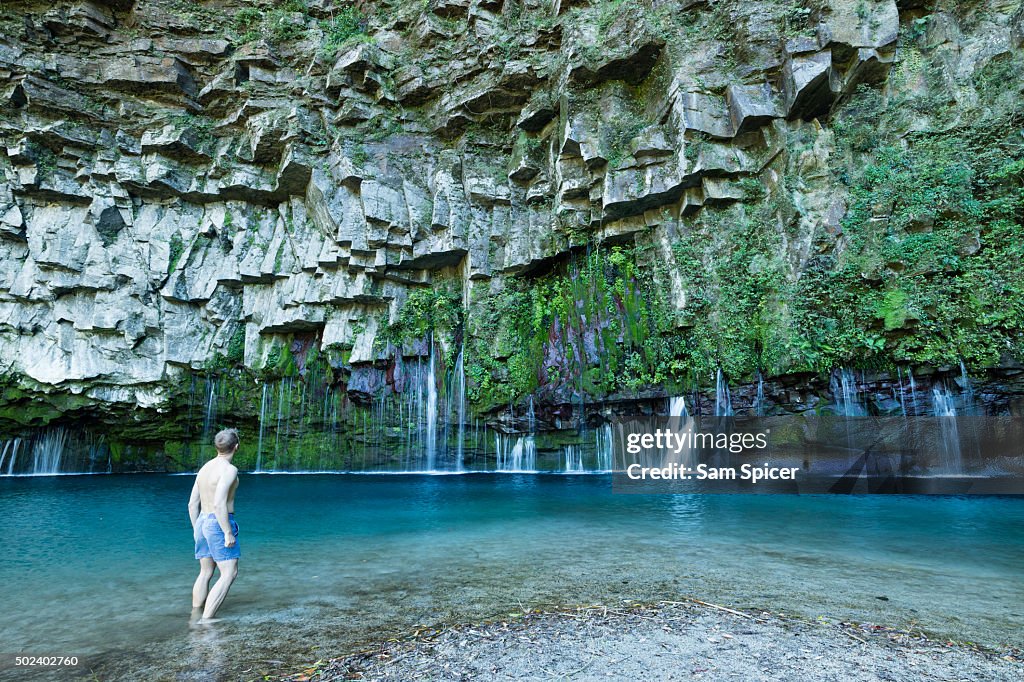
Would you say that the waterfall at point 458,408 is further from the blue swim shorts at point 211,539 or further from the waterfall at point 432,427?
the blue swim shorts at point 211,539

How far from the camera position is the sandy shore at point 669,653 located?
2895 mm

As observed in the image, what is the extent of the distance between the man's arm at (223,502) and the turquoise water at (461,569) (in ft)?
2.19

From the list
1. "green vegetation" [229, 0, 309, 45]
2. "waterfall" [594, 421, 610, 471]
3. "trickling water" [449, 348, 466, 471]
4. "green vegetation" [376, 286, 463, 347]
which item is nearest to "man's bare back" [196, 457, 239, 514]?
"waterfall" [594, 421, 610, 471]

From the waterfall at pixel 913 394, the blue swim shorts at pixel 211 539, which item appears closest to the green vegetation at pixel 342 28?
the blue swim shorts at pixel 211 539

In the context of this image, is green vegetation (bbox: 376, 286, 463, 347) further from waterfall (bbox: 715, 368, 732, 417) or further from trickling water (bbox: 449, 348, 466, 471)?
waterfall (bbox: 715, 368, 732, 417)

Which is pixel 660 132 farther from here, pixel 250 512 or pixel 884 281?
pixel 250 512

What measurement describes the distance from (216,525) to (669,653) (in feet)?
11.2

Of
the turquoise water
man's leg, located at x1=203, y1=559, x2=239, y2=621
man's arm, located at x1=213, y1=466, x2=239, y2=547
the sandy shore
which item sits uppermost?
man's arm, located at x1=213, y1=466, x2=239, y2=547

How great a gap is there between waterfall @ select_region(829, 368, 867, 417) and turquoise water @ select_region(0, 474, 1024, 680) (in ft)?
12.1

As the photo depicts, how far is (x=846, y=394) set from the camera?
14492 millimetres

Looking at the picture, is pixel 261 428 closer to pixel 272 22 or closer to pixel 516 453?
pixel 516 453

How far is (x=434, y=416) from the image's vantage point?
66.3ft

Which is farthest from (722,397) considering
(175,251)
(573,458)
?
(175,251)

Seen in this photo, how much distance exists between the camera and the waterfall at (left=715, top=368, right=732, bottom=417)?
52.0ft
